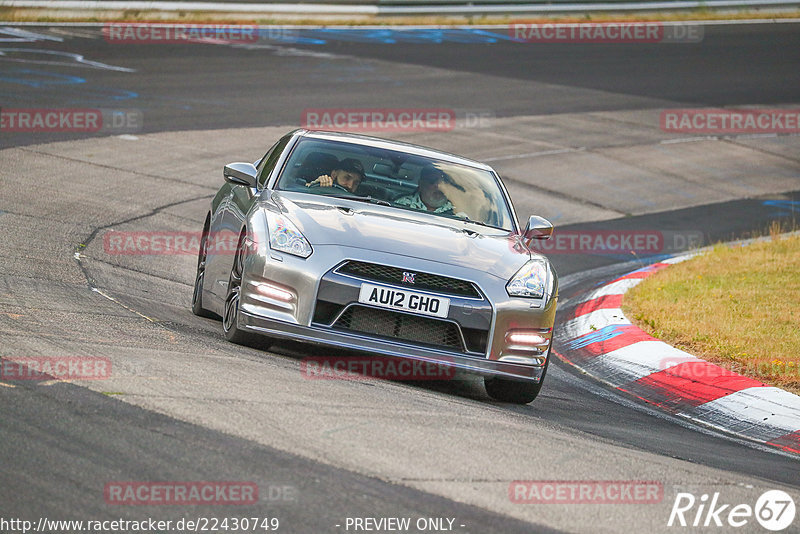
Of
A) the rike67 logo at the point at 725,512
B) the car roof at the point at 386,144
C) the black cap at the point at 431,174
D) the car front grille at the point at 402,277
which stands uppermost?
the car roof at the point at 386,144

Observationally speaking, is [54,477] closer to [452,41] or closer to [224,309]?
[224,309]

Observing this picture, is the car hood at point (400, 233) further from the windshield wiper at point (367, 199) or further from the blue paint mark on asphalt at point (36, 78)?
the blue paint mark on asphalt at point (36, 78)

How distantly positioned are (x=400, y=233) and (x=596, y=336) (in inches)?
128

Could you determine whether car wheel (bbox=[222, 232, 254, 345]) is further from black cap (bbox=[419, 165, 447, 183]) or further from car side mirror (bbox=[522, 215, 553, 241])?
car side mirror (bbox=[522, 215, 553, 241])

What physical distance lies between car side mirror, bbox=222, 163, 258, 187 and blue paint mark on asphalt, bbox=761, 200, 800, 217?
1079 cm

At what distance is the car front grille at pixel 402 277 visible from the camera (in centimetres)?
635

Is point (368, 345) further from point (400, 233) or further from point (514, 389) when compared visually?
point (514, 389)

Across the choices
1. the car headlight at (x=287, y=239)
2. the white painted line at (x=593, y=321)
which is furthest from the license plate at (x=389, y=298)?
the white painted line at (x=593, y=321)

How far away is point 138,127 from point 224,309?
9573 millimetres

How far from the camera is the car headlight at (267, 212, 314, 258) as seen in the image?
6461 millimetres

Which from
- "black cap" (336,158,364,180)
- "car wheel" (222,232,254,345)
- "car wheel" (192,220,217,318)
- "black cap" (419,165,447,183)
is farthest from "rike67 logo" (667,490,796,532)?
"car wheel" (192,220,217,318)

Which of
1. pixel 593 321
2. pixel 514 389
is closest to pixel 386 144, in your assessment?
pixel 514 389

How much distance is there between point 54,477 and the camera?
4004mm

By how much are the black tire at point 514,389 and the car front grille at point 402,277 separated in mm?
700
